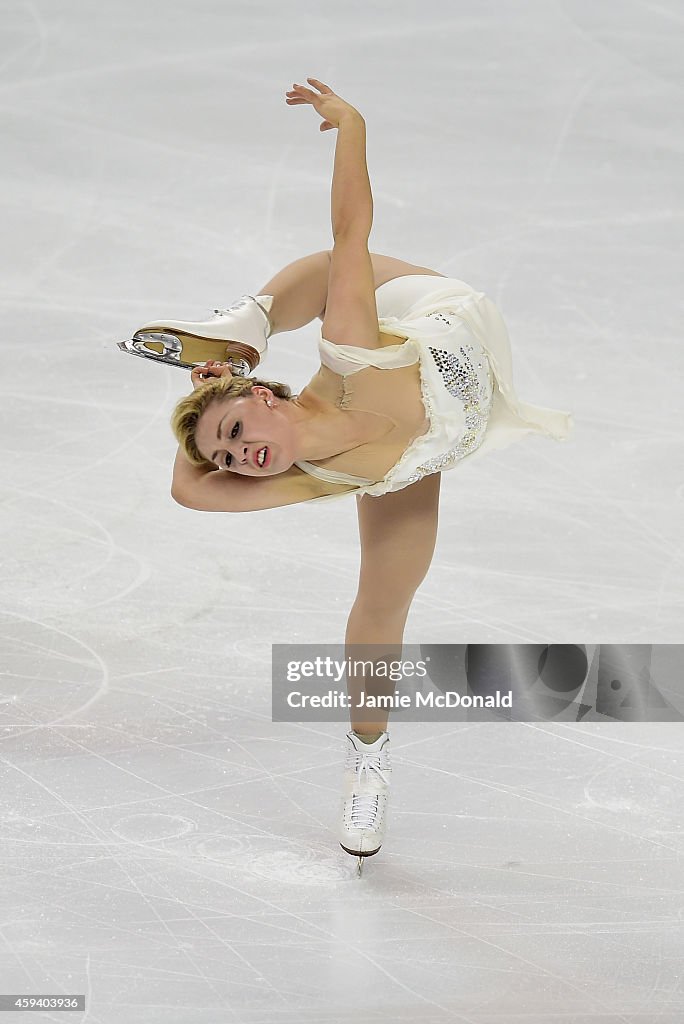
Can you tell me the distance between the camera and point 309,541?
4414mm

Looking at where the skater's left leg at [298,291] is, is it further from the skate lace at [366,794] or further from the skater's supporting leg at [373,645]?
the skate lace at [366,794]

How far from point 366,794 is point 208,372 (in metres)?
1.10

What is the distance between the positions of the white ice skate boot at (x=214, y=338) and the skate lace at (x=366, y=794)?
100 centimetres

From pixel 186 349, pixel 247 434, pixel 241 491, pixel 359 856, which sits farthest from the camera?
pixel 359 856

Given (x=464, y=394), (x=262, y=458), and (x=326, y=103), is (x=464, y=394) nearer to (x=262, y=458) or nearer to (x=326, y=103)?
(x=262, y=458)

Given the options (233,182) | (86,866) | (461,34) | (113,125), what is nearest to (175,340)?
(86,866)

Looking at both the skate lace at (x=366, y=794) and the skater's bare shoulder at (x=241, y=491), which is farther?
the skate lace at (x=366, y=794)

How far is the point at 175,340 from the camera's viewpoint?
2840 mm

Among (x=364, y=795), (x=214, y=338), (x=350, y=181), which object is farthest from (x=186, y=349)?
(x=364, y=795)

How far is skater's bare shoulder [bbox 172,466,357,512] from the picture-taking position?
274cm

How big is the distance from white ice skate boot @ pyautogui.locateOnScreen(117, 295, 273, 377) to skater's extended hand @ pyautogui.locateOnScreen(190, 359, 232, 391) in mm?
71

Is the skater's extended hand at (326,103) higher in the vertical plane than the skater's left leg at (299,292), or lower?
higher

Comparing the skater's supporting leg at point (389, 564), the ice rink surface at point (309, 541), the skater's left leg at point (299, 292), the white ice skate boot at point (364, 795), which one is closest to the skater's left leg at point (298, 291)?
the skater's left leg at point (299, 292)

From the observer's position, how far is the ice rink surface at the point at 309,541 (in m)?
2.76
